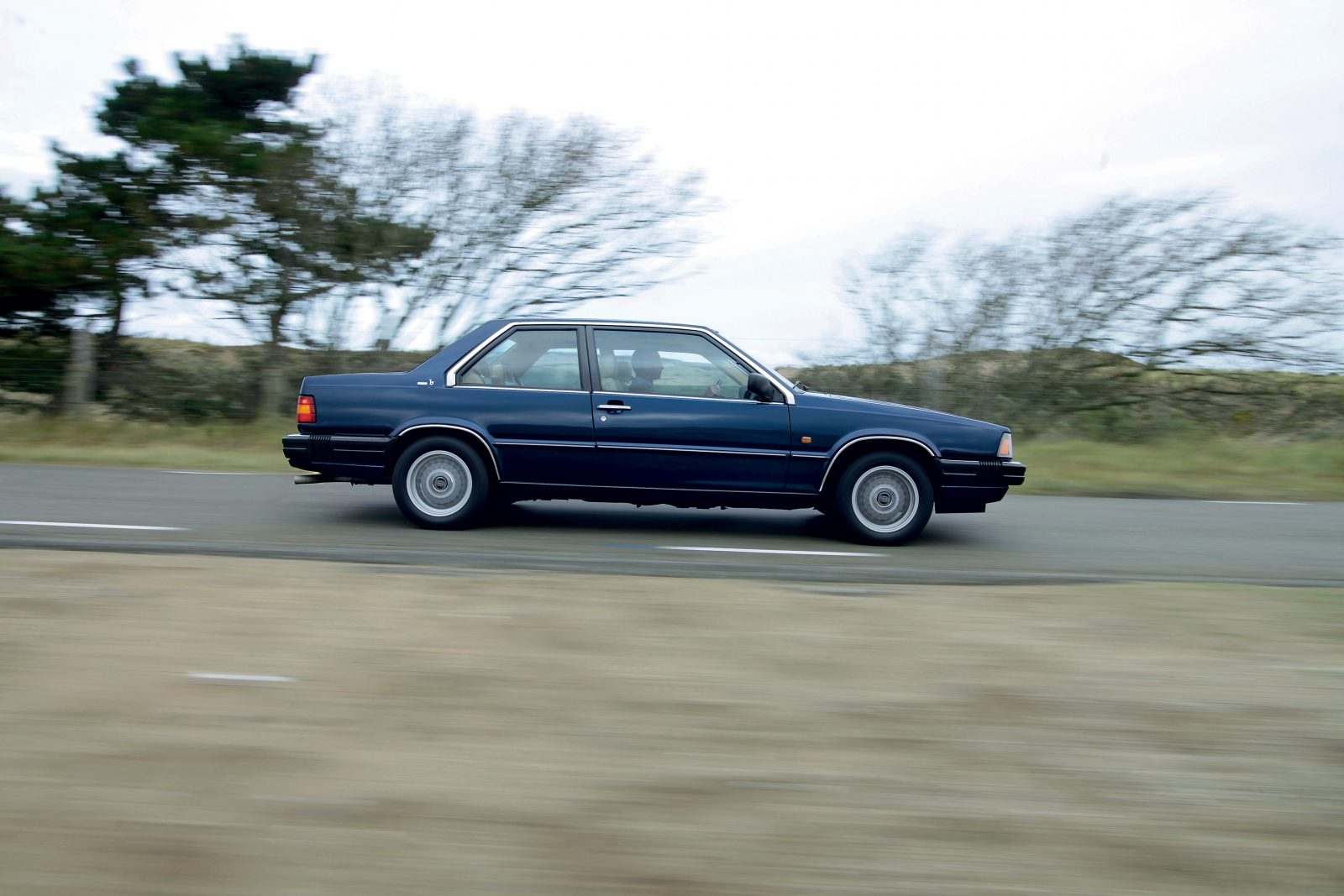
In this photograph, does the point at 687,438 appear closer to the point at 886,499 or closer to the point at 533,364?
the point at 533,364

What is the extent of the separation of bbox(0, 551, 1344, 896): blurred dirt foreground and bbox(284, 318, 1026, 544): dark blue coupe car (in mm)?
2384

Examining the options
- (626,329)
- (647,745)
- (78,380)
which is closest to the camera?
(647,745)

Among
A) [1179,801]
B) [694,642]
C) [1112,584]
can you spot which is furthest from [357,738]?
[1112,584]

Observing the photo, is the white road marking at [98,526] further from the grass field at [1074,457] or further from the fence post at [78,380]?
the fence post at [78,380]

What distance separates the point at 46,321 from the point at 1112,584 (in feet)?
50.3

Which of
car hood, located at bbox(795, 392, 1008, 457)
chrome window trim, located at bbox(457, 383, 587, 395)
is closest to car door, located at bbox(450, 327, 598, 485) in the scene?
chrome window trim, located at bbox(457, 383, 587, 395)

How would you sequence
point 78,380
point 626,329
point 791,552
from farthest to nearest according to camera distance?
point 78,380 → point 626,329 → point 791,552

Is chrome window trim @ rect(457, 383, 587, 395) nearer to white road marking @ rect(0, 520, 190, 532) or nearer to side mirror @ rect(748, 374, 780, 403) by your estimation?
side mirror @ rect(748, 374, 780, 403)

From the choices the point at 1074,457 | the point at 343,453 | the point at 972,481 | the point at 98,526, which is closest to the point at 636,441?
the point at 343,453

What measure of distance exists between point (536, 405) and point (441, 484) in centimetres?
89

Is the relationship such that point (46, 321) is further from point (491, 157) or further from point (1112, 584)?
point (1112, 584)

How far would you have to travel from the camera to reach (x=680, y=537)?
7711 millimetres

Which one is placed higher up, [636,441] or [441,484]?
[636,441]

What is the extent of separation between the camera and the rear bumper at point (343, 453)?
7590mm
